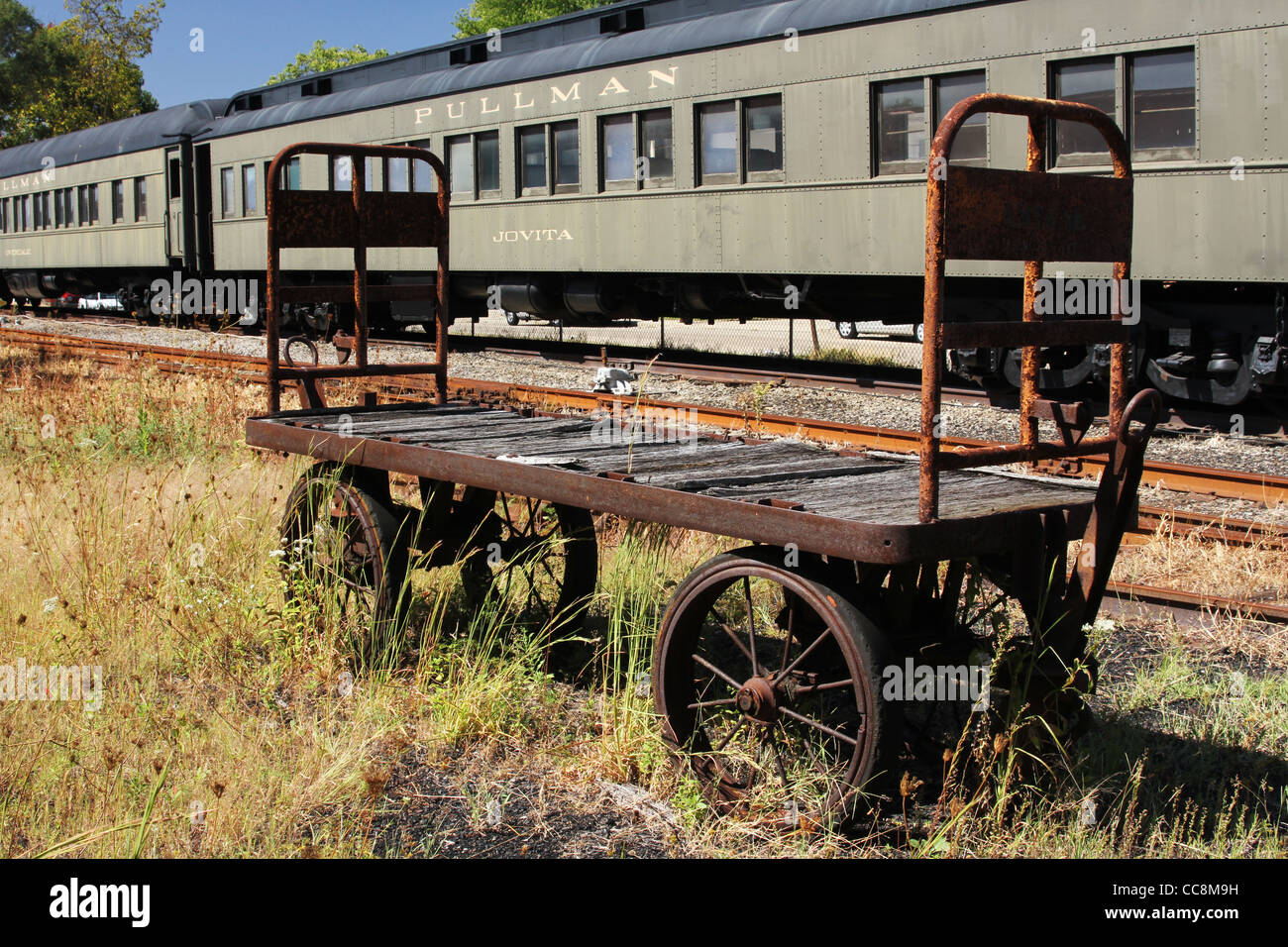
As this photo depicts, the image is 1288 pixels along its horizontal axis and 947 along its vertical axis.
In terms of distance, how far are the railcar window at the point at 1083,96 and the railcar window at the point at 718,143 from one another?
3.42m

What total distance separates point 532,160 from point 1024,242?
12.5m

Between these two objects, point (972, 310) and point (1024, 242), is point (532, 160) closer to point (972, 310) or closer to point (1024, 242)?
point (972, 310)

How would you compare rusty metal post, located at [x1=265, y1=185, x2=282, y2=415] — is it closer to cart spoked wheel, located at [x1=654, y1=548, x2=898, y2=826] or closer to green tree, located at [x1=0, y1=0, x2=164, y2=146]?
cart spoked wheel, located at [x1=654, y1=548, x2=898, y2=826]

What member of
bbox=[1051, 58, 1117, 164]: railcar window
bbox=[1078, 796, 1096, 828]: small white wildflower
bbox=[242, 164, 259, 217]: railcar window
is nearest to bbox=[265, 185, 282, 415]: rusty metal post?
bbox=[1078, 796, 1096, 828]: small white wildflower

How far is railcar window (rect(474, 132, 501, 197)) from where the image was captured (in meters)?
15.5

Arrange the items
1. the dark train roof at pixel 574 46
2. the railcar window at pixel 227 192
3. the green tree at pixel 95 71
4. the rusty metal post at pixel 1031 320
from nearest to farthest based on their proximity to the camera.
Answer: the rusty metal post at pixel 1031 320
the dark train roof at pixel 574 46
the railcar window at pixel 227 192
the green tree at pixel 95 71

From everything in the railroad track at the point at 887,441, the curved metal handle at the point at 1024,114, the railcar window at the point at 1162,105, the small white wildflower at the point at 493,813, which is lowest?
the small white wildflower at the point at 493,813

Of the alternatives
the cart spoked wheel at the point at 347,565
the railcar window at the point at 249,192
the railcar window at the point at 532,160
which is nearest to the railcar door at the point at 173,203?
the railcar window at the point at 249,192

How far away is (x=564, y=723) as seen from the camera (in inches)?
168

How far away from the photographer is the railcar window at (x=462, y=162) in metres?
15.9

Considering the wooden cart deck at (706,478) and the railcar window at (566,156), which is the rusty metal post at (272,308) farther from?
the railcar window at (566,156)

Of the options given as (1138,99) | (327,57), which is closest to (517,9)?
(327,57)

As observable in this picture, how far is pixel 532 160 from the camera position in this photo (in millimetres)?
15023

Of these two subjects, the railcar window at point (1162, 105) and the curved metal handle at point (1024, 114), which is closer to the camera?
the curved metal handle at point (1024, 114)
